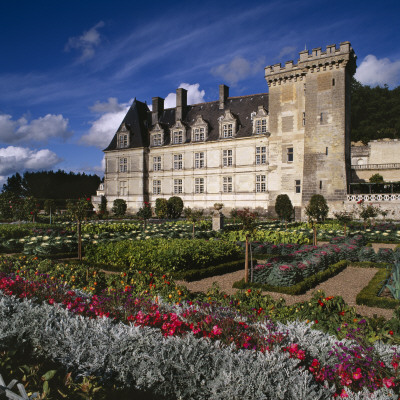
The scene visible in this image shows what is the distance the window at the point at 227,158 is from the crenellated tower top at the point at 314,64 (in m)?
6.67

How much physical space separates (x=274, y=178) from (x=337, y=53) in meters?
10.4

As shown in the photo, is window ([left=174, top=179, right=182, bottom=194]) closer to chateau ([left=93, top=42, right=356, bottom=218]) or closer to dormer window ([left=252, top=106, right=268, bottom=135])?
chateau ([left=93, top=42, right=356, bottom=218])

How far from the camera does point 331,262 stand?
10.4 m

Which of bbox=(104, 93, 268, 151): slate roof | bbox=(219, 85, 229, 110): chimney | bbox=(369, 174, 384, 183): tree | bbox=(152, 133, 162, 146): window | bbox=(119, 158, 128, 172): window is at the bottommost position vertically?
bbox=(369, 174, 384, 183): tree

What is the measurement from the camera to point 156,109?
36.7 m

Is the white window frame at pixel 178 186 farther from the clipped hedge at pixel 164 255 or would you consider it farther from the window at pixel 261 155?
the clipped hedge at pixel 164 255

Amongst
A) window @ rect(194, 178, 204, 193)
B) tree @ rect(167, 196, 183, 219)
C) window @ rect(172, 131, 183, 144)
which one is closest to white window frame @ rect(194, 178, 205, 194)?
window @ rect(194, 178, 204, 193)

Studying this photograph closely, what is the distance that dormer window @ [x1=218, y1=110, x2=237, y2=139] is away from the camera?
104 feet

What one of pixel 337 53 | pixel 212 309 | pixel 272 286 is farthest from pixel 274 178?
pixel 212 309

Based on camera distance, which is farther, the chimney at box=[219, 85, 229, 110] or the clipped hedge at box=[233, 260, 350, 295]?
the chimney at box=[219, 85, 229, 110]

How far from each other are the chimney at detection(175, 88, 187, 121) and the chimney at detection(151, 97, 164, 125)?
2150 mm

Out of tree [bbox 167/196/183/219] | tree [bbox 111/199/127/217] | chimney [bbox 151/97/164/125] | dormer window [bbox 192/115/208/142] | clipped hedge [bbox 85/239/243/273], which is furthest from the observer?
chimney [bbox 151/97/164/125]

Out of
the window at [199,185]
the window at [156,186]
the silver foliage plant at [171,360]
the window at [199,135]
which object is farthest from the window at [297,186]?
the silver foliage plant at [171,360]

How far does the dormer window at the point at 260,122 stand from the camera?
3036 cm
